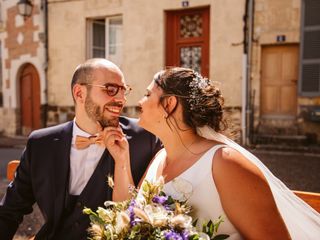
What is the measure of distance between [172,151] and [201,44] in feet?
27.3

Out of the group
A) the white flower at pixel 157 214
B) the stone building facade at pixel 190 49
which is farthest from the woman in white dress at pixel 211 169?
the stone building facade at pixel 190 49

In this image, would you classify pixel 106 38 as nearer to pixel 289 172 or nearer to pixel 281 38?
pixel 281 38

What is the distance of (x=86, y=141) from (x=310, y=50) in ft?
24.8

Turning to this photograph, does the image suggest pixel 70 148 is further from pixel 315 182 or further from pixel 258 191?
pixel 315 182

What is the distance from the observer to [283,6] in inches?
338

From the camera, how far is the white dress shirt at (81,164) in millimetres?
2133

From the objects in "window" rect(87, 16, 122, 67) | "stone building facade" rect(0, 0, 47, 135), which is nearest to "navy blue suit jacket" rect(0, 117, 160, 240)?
"window" rect(87, 16, 122, 67)

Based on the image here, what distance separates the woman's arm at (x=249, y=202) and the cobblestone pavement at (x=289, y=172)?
291cm

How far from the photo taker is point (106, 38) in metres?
11.1

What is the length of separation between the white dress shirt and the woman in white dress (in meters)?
0.39

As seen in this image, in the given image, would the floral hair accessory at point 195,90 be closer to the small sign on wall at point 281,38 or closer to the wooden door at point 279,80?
the small sign on wall at point 281,38

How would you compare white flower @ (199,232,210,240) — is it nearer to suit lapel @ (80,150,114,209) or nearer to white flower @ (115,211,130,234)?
white flower @ (115,211,130,234)

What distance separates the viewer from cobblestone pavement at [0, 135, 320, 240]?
4.05 meters

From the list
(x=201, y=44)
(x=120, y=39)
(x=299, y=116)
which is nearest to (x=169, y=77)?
(x=299, y=116)
